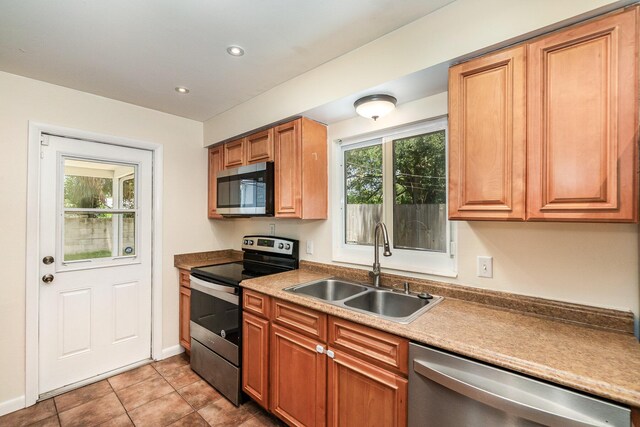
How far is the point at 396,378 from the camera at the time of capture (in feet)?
4.17

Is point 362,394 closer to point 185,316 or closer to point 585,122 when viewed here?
point 585,122

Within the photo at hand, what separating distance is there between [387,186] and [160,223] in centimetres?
219

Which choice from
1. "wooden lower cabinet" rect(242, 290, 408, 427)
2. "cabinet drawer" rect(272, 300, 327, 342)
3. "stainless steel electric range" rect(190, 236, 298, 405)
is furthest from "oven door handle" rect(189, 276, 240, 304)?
"cabinet drawer" rect(272, 300, 327, 342)

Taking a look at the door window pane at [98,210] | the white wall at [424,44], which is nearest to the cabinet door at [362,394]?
the white wall at [424,44]

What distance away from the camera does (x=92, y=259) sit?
2465 millimetres

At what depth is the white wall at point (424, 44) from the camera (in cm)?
117

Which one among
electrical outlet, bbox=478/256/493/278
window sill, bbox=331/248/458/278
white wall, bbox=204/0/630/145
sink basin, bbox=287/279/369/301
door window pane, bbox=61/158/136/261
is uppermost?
white wall, bbox=204/0/630/145

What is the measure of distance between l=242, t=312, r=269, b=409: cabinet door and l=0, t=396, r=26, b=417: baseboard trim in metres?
1.62

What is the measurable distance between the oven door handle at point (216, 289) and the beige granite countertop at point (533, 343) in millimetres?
776

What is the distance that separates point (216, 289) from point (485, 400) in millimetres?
1875

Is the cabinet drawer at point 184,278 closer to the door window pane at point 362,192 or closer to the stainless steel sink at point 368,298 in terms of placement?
the stainless steel sink at point 368,298

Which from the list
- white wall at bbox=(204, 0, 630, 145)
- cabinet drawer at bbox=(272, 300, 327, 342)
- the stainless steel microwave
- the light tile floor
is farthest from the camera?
the stainless steel microwave

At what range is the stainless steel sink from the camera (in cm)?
169

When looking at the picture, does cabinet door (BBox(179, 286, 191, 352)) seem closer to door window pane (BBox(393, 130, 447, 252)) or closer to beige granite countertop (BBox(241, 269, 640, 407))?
beige granite countertop (BBox(241, 269, 640, 407))
